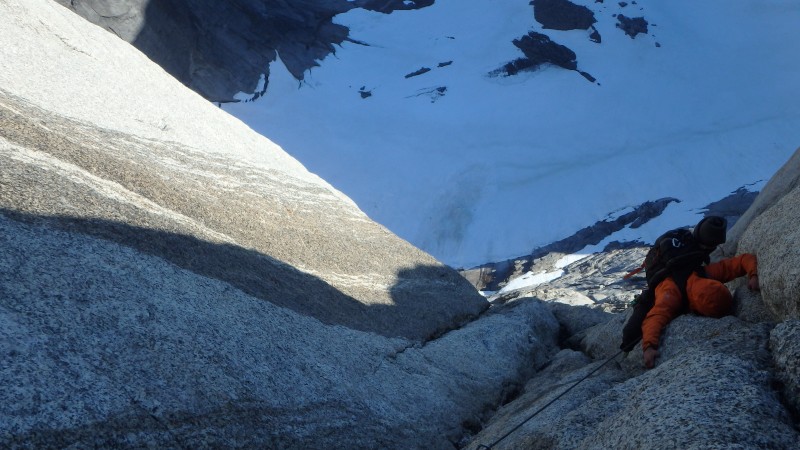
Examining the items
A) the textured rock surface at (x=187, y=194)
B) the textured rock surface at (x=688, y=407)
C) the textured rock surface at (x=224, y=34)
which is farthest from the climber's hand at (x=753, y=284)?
the textured rock surface at (x=224, y=34)

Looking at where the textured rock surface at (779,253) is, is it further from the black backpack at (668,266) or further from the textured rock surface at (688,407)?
the black backpack at (668,266)

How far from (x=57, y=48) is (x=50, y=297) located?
9516 mm

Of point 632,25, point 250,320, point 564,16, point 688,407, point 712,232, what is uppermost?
point 564,16

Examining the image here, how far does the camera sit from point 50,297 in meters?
6.56

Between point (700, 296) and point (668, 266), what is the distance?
55 centimetres

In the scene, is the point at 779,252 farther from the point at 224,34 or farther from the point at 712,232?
the point at 224,34

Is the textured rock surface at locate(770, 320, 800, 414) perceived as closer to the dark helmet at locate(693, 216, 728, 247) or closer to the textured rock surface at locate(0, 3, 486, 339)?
the dark helmet at locate(693, 216, 728, 247)

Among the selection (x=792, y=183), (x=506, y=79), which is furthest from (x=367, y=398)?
(x=506, y=79)

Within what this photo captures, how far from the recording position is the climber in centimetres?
849

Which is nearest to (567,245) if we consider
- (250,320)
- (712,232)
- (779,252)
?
(712,232)

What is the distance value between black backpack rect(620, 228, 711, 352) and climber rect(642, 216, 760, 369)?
47 mm

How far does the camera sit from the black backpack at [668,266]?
8.93m

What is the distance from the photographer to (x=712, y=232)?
894cm

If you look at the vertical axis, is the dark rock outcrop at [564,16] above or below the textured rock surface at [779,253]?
above
